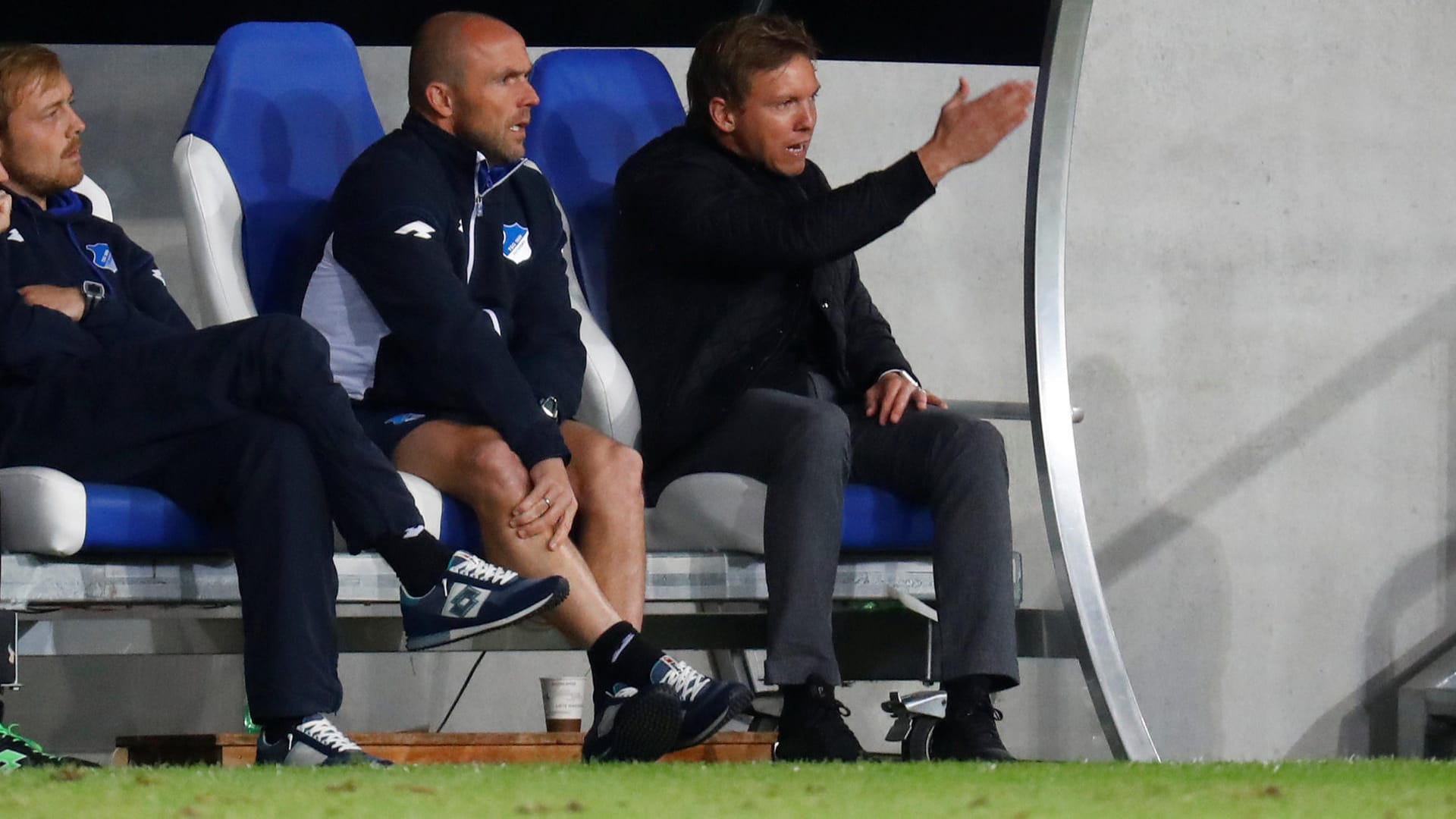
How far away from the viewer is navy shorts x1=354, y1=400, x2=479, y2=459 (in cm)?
220

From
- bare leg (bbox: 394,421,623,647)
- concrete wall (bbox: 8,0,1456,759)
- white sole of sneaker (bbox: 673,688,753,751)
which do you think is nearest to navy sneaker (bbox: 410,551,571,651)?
bare leg (bbox: 394,421,623,647)

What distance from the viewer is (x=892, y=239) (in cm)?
370

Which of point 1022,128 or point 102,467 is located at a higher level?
point 1022,128

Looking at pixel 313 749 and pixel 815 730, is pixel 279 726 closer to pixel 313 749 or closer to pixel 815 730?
pixel 313 749

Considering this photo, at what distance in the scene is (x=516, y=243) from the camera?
2414 mm

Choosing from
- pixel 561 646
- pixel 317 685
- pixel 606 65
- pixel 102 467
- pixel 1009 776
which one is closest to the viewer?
pixel 1009 776

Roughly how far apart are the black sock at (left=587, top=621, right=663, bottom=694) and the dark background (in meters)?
1.43

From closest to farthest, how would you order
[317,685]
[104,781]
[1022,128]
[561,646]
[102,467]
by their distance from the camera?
[104,781] < [317,685] < [102,467] < [561,646] < [1022,128]

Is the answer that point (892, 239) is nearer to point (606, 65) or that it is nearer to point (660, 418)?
point (606, 65)

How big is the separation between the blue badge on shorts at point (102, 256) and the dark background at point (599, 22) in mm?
853

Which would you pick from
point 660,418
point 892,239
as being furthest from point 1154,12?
point 660,418

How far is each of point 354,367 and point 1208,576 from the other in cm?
221

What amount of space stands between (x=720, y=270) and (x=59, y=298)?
0.85 m

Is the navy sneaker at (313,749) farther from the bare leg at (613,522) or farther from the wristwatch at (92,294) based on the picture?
the wristwatch at (92,294)
